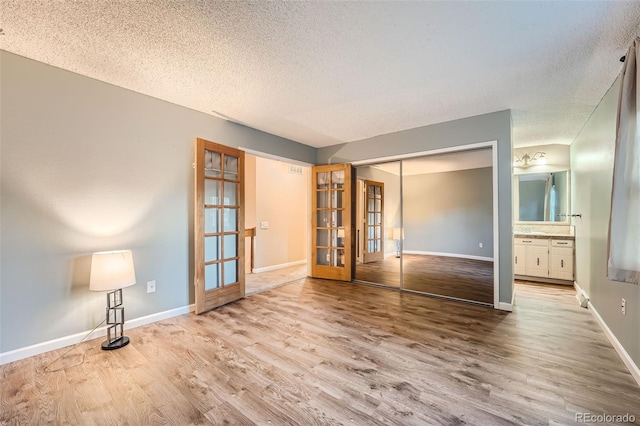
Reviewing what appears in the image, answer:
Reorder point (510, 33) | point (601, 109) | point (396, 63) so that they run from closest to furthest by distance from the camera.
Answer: point (510, 33) → point (396, 63) → point (601, 109)

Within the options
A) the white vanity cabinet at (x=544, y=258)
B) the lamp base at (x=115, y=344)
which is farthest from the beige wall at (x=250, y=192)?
the white vanity cabinet at (x=544, y=258)

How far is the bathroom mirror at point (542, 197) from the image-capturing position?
16.5 feet

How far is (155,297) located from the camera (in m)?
3.12

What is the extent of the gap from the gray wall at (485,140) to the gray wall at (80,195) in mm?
3160

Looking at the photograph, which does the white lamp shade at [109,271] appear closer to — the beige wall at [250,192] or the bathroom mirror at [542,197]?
the beige wall at [250,192]

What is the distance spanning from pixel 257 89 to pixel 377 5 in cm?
161

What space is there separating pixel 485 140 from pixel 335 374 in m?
3.52

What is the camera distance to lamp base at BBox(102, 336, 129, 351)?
2.45 meters

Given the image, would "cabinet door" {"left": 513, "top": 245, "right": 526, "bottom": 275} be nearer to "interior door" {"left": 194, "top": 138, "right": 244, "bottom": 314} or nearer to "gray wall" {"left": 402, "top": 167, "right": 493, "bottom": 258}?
"gray wall" {"left": 402, "top": 167, "right": 493, "bottom": 258}

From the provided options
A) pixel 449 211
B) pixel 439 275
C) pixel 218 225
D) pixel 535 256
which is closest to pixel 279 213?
pixel 218 225

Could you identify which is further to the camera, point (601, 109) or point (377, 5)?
point (601, 109)

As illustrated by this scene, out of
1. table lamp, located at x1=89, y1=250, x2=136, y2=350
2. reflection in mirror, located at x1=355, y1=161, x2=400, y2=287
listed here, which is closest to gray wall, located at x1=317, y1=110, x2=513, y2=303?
reflection in mirror, located at x1=355, y1=161, x2=400, y2=287

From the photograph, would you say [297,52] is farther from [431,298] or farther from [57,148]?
[431,298]

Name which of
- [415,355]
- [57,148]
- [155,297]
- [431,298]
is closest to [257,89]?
[57,148]
